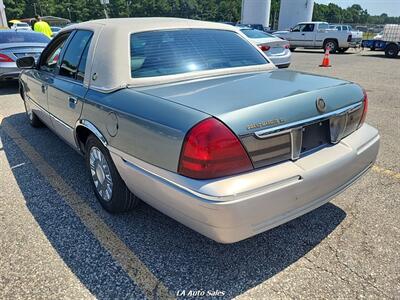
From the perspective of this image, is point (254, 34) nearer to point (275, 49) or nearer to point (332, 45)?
point (275, 49)

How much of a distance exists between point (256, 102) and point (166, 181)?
2.48ft

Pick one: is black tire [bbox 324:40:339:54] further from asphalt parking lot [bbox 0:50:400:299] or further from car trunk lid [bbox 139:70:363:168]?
car trunk lid [bbox 139:70:363:168]

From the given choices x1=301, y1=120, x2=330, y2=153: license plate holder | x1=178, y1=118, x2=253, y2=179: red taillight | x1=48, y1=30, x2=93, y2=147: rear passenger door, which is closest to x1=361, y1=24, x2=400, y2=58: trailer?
x1=301, y1=120, x2=330, y2=153: license plate holder

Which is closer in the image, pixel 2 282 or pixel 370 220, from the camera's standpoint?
pixel 2 282

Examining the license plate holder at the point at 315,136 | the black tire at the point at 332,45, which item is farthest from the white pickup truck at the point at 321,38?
the license plate holder at the point at 315,136

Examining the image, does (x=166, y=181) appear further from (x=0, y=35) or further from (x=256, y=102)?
(x=0, y=35)

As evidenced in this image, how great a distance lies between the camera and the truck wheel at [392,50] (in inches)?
754

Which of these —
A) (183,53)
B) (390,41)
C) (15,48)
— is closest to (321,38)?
(390,41)

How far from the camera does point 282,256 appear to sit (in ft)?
8.39

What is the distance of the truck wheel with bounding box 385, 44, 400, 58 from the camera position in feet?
62.8

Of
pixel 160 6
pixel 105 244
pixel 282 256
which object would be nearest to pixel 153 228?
pixel 105 244

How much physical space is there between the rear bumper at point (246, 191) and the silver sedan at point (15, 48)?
273 inches

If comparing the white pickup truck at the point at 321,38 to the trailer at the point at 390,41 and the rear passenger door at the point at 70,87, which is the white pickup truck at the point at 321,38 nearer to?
the trailer at the point at 390,41

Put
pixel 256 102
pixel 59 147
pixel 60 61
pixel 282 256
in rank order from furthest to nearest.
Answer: pixel 59 147
pixel 60 61
pixel 282 256
pixel 256 102
